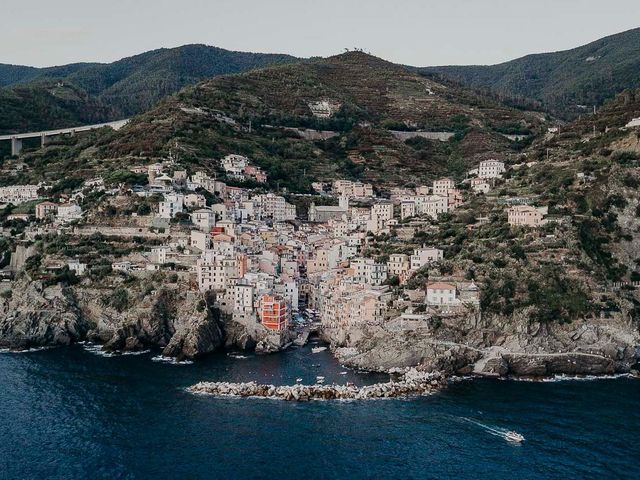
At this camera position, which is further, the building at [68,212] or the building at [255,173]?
the building at [255,173]

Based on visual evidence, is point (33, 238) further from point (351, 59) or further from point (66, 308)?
point (351, 59)

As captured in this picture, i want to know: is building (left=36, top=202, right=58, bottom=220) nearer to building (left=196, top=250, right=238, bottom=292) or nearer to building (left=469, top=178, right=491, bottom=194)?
building (left=196, top=250, right=238, bottom=292)

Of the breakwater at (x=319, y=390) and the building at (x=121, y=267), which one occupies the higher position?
the building at (x=121, y=267)

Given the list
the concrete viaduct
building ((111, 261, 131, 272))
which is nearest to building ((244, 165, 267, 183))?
the concrete viaduct

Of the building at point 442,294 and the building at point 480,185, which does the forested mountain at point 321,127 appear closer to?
the building at point 480,185

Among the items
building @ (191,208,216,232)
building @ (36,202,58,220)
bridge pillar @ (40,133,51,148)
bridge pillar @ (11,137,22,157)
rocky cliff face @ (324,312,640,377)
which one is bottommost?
rocky cliff face @ (324,312,640,377)

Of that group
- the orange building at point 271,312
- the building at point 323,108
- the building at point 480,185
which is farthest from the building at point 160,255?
the building at point 323,108

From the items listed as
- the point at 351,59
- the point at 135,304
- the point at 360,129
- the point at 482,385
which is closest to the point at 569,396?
the point at 482,385
